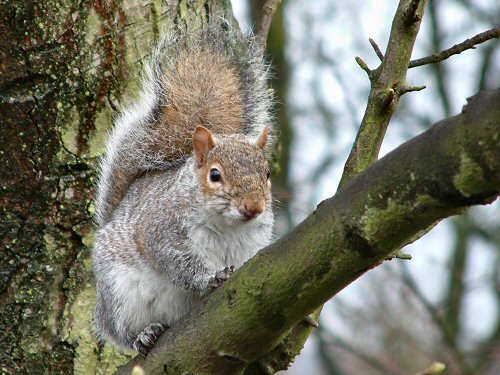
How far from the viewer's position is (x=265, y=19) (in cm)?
295

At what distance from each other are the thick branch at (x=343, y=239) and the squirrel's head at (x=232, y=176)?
1.54 ft

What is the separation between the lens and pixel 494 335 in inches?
208

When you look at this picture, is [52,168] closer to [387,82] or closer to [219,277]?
[219,277]

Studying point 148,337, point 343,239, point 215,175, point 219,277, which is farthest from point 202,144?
point 343,239

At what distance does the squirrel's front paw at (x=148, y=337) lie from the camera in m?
2.27

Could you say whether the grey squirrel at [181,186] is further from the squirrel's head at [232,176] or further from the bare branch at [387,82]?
the bare branch at [387,82]

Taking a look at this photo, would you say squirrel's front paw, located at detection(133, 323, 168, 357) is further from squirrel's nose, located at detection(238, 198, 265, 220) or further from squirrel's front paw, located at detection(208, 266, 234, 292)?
squirrel's nose, located at detection(238, 198, 265, 220)

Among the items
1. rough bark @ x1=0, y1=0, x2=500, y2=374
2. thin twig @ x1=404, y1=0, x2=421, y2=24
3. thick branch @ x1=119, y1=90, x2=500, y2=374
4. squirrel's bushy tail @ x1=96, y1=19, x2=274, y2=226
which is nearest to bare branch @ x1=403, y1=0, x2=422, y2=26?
thin twig @ x1=404, y1=0, x2=421, y2=24

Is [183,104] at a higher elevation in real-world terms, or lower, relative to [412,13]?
higher

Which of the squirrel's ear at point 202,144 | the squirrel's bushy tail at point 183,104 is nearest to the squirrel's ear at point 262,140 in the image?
the squirrel's ear at point 202,144

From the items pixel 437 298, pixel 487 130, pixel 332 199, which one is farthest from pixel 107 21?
pixel 437 298

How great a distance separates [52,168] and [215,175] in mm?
633

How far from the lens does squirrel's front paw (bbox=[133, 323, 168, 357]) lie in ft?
7.45

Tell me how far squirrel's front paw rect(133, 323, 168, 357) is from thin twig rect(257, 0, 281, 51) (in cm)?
119
